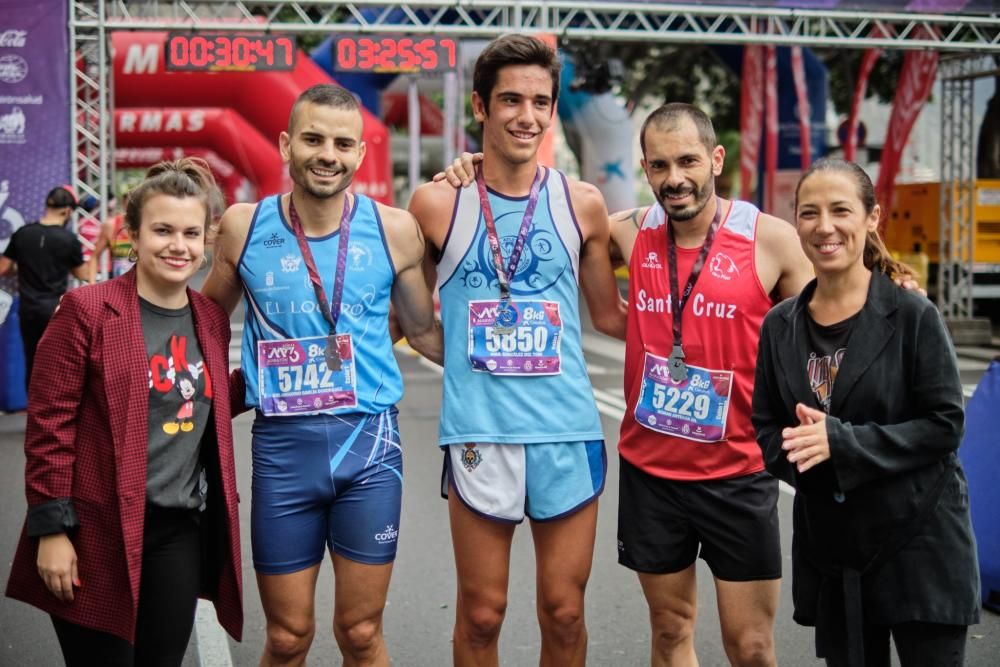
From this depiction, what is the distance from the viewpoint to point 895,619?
2.82m

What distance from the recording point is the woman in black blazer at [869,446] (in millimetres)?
2746

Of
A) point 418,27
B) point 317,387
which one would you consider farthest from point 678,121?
point 418,27

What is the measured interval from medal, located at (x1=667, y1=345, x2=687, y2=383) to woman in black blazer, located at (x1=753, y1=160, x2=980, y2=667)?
0.47 meters

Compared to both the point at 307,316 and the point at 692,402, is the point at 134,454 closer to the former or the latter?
the point at 307,316

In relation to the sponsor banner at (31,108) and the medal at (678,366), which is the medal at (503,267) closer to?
the medal at (678,366)

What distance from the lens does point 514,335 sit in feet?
11.3

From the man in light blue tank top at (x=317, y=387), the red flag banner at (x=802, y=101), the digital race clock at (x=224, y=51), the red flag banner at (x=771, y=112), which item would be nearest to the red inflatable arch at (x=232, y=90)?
the digital race clock at (x=224, y=51)

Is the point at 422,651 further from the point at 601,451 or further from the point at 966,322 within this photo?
the point at 966,322

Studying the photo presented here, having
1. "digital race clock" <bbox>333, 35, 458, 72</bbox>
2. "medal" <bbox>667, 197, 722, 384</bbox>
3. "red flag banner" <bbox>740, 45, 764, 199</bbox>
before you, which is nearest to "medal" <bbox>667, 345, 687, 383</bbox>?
"medal" <bbox>667, 197, 722, 384</bbox>

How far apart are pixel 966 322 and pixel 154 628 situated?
15.4 metres

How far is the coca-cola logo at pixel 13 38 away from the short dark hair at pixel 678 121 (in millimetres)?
8957

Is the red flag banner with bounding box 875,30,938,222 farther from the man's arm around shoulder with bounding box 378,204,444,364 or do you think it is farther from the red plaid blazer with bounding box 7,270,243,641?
the red plaid blazer with bounding box 7,270,243,641

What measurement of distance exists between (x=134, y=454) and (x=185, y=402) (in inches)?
7.6

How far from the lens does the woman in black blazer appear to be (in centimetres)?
275
